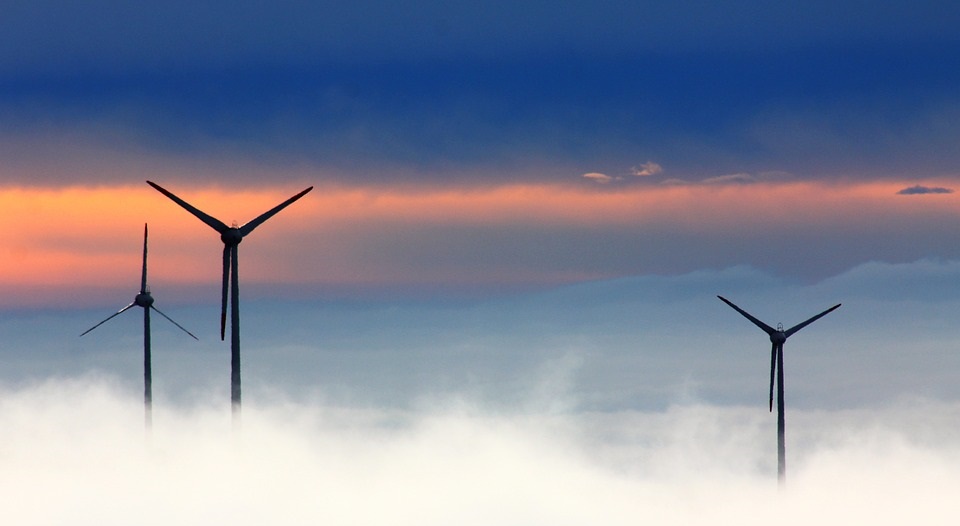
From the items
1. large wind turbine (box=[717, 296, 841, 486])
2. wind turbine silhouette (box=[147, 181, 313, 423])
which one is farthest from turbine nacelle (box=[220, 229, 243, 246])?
large wind turbine (box=[717, 296, 841, 486])

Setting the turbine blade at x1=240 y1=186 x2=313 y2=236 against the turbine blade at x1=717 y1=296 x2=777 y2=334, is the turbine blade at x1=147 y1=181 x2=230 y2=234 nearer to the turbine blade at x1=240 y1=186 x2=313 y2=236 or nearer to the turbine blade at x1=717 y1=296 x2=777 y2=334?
the turbine blade at x1=240 y1=186 x2=313 y2=236

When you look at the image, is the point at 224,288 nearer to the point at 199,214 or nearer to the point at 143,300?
the point at 199,214

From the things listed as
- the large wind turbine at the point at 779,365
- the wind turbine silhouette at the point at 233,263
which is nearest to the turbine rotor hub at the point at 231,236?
the wind turbine silhouette at the point at 233,263

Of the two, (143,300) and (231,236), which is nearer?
(231,236)

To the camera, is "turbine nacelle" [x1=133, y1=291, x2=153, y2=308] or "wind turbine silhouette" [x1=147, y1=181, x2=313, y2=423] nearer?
"wind turbine silhouette" [x1=147, y1=181, x2=313, y2=423]

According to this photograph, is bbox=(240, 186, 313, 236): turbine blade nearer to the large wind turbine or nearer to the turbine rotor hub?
the turbine rotor hub

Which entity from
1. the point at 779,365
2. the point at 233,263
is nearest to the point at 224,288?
the point at 233,263

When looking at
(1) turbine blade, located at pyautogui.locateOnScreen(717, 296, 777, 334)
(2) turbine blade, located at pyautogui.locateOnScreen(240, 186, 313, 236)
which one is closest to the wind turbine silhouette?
(2) turbine blade, located at pyautogui.locateOnScreen(240, 186, 313, 236)

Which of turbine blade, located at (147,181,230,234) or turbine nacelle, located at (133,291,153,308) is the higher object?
turbine blade, located at (147,181,230,234)

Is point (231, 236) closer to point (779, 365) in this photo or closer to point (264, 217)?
point (264, 217)

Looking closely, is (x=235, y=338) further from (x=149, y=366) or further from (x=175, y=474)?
(x=175, y=474)
